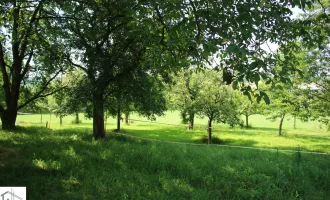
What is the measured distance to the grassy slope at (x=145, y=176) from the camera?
4742mm

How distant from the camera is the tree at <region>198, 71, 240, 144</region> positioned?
17672mm

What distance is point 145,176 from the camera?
5.62m

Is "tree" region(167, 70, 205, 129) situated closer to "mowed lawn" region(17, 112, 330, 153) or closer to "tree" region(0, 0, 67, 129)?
"mowed lawn" region(17, 112, 330, 153)

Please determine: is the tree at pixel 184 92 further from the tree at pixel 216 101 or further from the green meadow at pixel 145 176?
the green meadow at pixel 145 176

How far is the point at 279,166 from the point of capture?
281 inches

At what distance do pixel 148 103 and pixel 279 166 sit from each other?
5.78 metres

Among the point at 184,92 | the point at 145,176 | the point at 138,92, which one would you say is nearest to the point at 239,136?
the point at 184,92

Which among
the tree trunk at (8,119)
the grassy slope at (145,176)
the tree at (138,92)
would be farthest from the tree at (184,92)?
the grassy slope at (145,176)

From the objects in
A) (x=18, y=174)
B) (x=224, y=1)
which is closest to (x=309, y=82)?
(x=224, y=1)

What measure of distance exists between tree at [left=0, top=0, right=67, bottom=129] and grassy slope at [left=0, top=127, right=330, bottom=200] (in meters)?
5.11

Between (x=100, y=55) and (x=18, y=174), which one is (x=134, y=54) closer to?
(x=100, y=55)

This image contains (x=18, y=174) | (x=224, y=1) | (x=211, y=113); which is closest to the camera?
(x=224, y=1)

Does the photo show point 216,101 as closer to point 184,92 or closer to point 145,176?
point 184,92

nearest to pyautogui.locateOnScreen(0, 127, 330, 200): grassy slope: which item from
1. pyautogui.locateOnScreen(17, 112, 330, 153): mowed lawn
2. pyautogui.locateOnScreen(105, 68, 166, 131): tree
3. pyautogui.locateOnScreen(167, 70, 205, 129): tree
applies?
pyautogui.locateOnScreen(105, 68, 166, 131): tree
